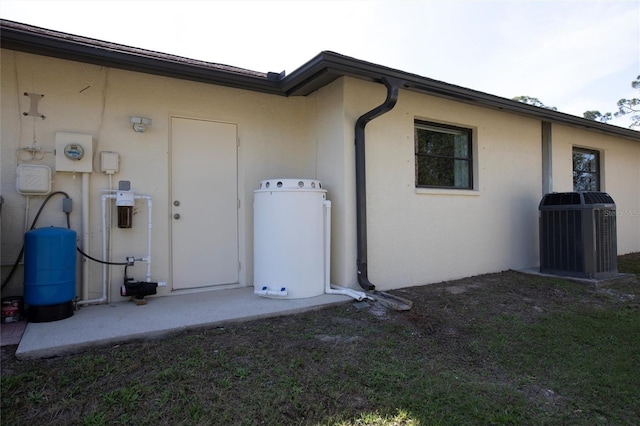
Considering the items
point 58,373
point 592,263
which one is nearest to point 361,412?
point 58,373

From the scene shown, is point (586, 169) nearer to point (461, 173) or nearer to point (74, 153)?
point (461, 173)

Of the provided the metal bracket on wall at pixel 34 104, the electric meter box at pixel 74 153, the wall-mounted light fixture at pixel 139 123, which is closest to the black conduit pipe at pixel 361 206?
the wall-mounted light fixture at pixel 139 123

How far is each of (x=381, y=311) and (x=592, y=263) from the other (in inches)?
148

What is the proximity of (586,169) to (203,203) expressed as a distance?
8.14 m

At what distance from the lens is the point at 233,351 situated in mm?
2658

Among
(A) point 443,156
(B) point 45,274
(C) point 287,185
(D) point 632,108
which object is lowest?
(B) point 45,274

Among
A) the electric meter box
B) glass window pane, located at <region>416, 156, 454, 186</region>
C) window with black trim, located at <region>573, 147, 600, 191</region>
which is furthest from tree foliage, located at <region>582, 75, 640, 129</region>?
the electric meter box

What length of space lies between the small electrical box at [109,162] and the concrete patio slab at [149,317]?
1.44 metres

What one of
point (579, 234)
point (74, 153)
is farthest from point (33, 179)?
point (579, 234)

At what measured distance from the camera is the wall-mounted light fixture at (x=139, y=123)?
384 centimetres

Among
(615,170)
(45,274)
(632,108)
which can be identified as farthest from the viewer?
(632,108)

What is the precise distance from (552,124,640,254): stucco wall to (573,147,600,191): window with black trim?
0.35 ft

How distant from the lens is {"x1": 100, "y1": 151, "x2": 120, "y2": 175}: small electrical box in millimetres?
3711

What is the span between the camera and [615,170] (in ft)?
26.1
